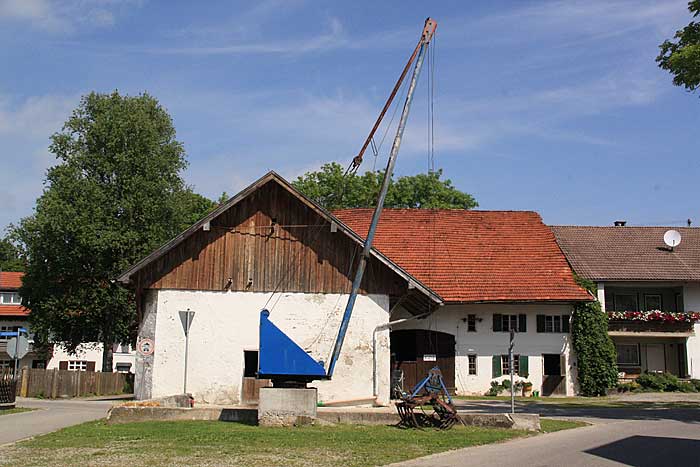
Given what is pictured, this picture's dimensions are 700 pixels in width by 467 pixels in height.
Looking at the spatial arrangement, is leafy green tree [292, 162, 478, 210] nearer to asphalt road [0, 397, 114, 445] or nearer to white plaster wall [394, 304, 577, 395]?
white plaster wall [394, 304, 577, 395]

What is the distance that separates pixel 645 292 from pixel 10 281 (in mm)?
52748

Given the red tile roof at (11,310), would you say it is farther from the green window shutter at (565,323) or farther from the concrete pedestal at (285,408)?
the concrete pedestal at (285,408)

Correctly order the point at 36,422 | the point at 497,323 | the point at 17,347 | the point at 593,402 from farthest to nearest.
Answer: the point at 497,323, the point at 593,402, the point at 17,347, the point at 36,422

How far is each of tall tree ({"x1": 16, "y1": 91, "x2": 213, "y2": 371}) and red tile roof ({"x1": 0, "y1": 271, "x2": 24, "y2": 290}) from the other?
23.1 metres

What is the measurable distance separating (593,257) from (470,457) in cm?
2987

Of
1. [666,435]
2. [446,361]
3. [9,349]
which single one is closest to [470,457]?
[666,435]

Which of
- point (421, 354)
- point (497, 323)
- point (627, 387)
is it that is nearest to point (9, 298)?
point (421, 354)

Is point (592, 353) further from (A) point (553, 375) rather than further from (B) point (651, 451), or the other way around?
(B) point (651, 451)

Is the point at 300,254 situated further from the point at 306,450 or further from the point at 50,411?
the point at 306,450

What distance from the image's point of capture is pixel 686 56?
888 inches

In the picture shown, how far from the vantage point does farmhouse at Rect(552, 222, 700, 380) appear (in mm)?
39406

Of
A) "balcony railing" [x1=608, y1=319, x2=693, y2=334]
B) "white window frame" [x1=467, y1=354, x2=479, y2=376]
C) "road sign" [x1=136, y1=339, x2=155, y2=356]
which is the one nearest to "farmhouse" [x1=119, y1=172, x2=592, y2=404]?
"road sign" [x1=136, y1=339, x2=155, y2=356]

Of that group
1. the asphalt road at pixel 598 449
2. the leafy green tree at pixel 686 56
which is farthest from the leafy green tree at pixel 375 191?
the asphalt road at pixel 598 449

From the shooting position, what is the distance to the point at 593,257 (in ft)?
134
